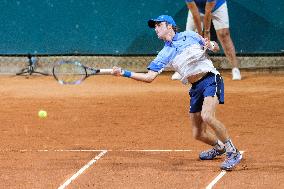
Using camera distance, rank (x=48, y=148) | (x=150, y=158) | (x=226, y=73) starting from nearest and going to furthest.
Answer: (x=150, y=158), (x=48, y=148), (x=226, y=73)

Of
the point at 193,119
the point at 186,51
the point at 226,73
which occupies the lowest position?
the point at 226,73

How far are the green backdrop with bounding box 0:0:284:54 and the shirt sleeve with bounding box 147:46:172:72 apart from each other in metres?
8.35

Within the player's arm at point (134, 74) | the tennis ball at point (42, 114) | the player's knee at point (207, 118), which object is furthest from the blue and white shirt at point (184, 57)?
the tennis ball at point (42, 114)

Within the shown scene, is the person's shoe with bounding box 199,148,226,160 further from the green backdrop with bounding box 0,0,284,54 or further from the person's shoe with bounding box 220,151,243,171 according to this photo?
the green backdrop with bounding box 0,0,284,54

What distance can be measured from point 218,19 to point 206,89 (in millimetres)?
7305

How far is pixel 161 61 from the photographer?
31.8ft

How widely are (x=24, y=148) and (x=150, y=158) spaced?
187 cm

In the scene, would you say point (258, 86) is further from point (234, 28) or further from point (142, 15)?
point (142, 15)

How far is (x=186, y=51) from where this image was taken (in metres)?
9.75

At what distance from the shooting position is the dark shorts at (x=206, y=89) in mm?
9758

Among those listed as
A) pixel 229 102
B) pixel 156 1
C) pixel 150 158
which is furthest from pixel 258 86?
pixel 150 158

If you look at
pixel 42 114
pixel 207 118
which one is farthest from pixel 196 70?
pixel 42 114

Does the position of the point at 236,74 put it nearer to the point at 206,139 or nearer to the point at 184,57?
the point at 206,139

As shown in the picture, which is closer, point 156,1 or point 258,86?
point 258,86
